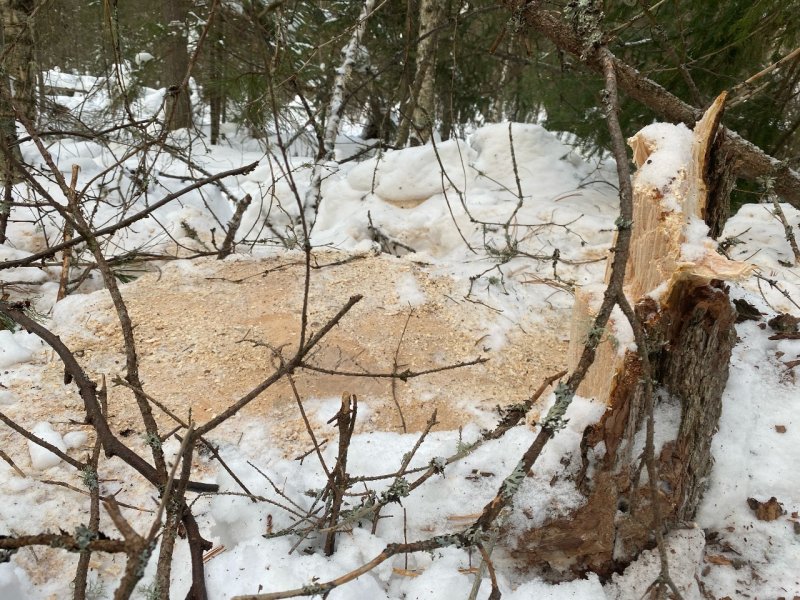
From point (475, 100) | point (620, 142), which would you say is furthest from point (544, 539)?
point (475, 100)

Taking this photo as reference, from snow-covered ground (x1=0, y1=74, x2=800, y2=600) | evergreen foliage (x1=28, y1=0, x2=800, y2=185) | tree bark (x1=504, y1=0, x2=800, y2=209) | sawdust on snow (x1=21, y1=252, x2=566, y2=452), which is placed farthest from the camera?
evergreen foliage (x1=28, y1=0, x2=800, y2=185)

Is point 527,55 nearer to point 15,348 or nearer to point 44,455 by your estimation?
point 44,455

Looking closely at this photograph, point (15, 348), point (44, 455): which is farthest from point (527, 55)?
point (15, 348)

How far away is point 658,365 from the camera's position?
127 centimetres

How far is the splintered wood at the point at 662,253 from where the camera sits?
1.14 metres

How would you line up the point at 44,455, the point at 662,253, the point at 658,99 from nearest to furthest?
the point at 662,253, the point at 44,455, the point at 658,99

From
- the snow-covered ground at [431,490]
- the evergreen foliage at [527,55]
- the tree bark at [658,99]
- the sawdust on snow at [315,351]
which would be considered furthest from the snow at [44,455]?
the tree bark at [658,99]

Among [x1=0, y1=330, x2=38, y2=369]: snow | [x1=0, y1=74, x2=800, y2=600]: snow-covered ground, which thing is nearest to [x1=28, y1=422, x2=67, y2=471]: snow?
[x1=0, y1=74, x2=800, y2=600]: snow-covered ground

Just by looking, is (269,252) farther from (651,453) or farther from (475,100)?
(475,100)

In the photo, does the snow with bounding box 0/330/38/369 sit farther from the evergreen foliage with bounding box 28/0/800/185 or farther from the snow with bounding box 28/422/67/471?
the evergreen foliage with bounding box 28/0/800/185

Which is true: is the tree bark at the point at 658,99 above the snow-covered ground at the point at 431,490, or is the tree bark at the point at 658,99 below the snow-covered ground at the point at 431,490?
above

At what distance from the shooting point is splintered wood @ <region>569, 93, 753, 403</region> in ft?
3.74

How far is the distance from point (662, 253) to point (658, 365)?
0.28m

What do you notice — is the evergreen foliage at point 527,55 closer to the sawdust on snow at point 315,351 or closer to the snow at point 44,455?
the sawdust on snow at point 315,351
